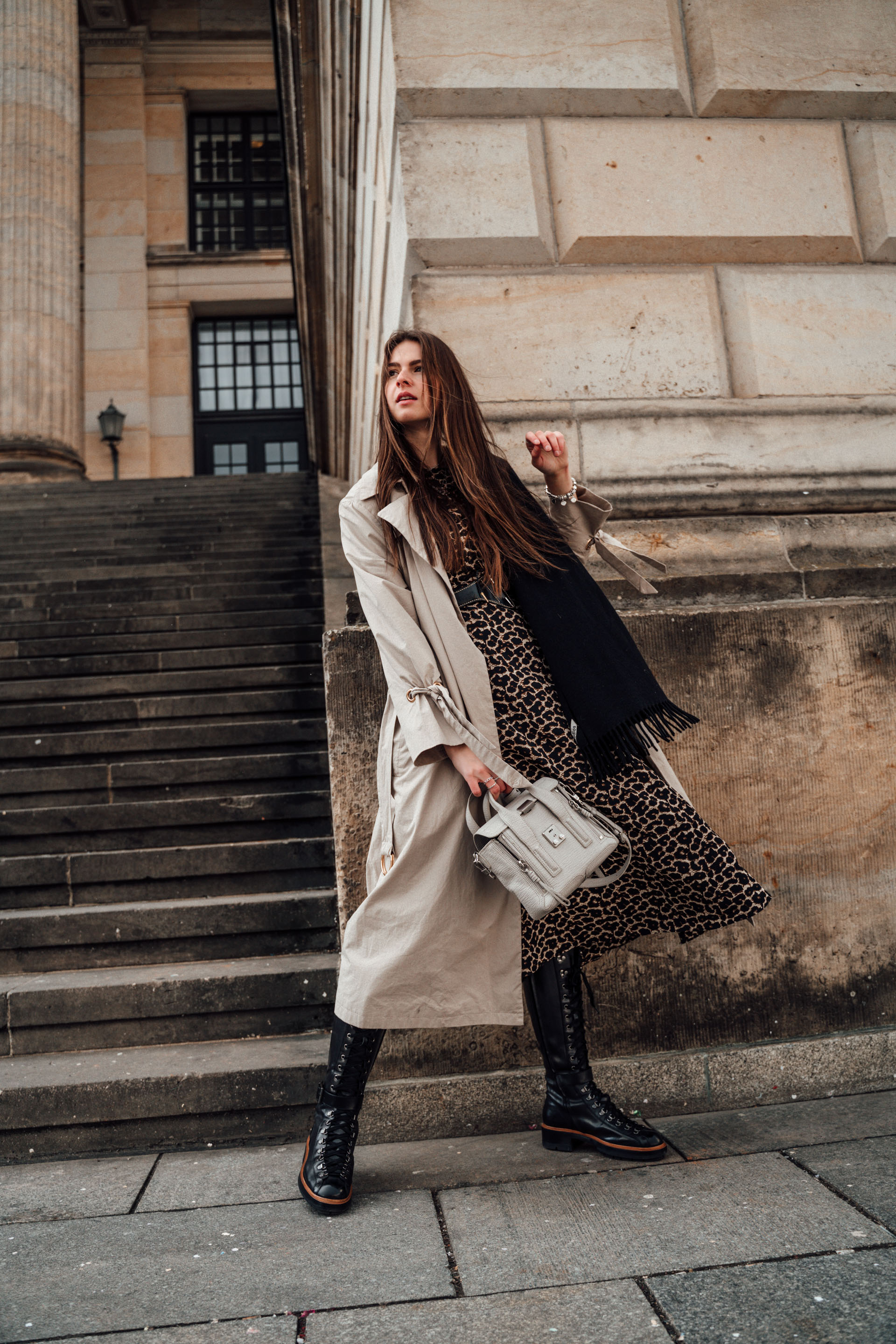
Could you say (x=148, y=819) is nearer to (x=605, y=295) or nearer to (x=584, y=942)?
(x=584, y=942)

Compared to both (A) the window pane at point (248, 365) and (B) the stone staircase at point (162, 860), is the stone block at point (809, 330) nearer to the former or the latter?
(B) the stone staircase at point (162, 860)

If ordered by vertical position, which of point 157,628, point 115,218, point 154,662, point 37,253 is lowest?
point 154,662

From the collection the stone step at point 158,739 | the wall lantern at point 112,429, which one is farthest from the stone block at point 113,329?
the stone step at point 158,739

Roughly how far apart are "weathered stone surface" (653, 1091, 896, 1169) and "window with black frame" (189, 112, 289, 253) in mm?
24240

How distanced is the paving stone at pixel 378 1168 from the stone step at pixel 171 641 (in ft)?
11.9

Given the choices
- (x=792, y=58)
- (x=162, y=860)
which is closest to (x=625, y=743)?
(x=162, y=860)

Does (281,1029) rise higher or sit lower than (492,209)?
lower

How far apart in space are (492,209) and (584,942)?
2.82 meters

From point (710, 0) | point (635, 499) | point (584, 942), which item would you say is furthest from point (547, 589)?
point (710, 0)

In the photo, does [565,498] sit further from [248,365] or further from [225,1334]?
[248,365]

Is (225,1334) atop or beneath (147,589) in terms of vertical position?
beneath

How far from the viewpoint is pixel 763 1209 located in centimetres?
213

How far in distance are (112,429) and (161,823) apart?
1817cm

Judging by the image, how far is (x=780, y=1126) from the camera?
2.71m
